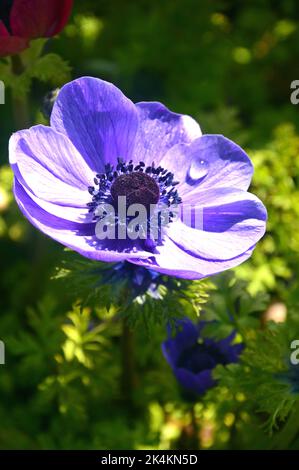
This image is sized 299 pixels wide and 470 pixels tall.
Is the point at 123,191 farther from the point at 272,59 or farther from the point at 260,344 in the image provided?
the point at 272,59

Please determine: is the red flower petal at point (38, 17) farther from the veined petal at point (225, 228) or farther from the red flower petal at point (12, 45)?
the veined petal at point (225, 228)

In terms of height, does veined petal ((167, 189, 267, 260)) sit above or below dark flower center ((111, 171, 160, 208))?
below

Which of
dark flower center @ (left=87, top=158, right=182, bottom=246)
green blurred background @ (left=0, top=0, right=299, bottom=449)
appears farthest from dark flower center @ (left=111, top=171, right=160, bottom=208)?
green blurred background @ (left=0, top=0, right=299, bottom=449)

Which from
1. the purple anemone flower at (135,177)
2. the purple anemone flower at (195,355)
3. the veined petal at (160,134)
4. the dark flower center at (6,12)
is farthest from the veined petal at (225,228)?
the dark flower center at (6,12)

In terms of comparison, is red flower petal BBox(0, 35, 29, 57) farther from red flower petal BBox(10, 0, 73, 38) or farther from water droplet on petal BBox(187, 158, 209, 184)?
water droplet on petal BBox(187, 158, 209, 184)

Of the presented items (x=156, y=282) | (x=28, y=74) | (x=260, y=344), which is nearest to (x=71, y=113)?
(x=28, y=74)
